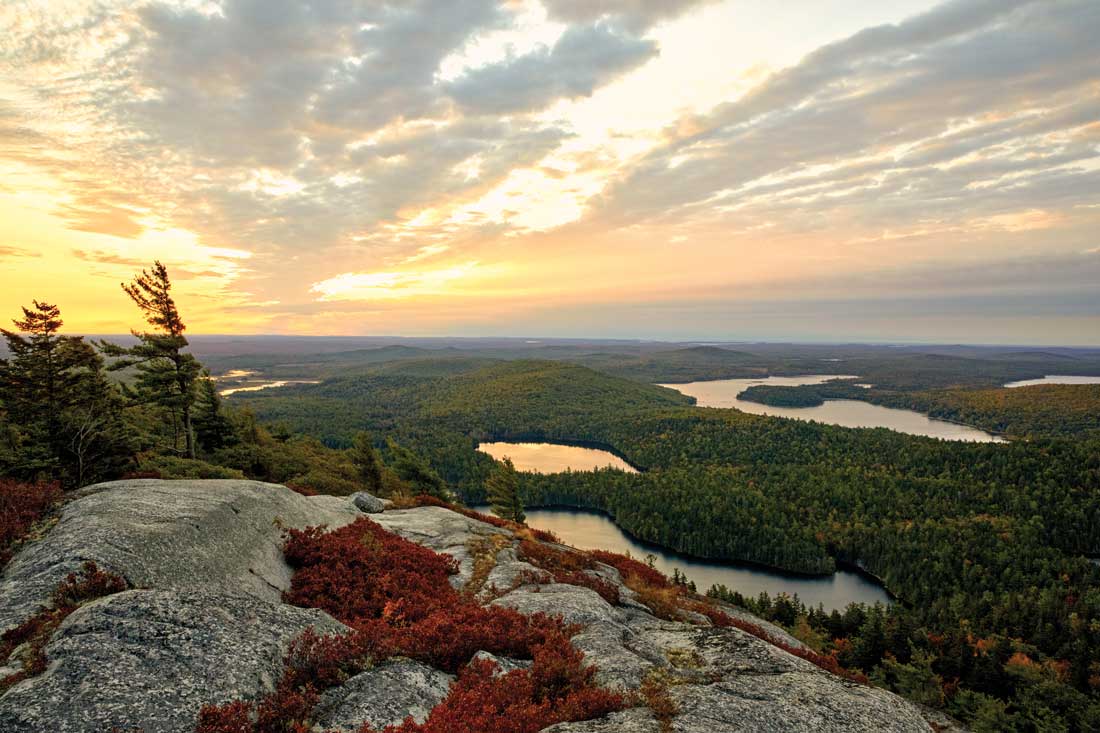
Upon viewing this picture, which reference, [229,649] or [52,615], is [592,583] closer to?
[229,649]

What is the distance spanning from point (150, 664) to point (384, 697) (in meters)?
4.71

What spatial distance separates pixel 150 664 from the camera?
9.32 meters

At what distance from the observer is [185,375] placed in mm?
38844

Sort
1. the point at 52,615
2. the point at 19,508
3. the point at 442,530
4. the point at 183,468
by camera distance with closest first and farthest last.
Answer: the point at 52,615, the point at 19,508, the point at 442,530, the point at 183,468

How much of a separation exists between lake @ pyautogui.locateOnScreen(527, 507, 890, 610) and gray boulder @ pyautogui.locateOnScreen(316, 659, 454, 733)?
10681 cm

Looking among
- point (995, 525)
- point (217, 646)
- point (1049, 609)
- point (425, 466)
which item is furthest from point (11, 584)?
point (995, 525)

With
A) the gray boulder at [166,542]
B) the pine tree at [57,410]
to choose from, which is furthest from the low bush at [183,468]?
the gray boulder at [166,542]

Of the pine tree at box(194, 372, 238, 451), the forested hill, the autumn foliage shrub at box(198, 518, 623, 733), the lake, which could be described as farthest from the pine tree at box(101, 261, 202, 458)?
the lake

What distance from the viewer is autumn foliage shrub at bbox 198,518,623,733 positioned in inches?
384

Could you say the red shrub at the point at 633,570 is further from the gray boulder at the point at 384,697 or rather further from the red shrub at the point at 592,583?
the gray boulder at the point at 384,697

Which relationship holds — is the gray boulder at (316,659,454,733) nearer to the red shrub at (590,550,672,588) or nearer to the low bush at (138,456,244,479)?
the red shrub at (590,550,672,588)

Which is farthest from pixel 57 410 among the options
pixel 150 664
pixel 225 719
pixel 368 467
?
pixel 368 467

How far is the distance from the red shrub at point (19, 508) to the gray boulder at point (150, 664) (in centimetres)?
692

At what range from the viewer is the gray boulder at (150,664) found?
802cm
